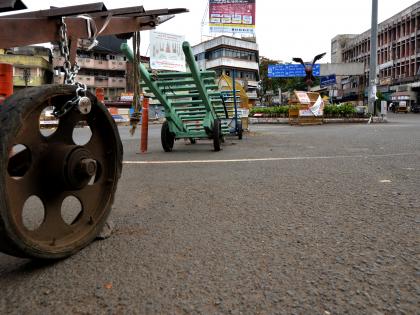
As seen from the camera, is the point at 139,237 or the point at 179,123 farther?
the point at 179,123


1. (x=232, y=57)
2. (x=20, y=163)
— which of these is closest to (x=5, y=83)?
(x=20, y=163)

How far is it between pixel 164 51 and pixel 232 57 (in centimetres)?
4547

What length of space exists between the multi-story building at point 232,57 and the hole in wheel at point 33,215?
5572 cm

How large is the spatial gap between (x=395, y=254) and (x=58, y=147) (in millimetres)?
1843

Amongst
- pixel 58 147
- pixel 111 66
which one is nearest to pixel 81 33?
pixel 58 147

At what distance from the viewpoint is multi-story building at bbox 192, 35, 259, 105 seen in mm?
59562

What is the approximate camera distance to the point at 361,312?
1466 mm

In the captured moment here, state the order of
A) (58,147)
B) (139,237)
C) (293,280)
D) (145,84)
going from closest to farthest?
1. (293,280)
2. (58,147)
3. (139,237)
4. (145,84)

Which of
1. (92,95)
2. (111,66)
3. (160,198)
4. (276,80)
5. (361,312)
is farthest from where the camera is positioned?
(276,80)

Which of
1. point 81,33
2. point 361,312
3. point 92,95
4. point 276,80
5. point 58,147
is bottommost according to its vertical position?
point 361,312

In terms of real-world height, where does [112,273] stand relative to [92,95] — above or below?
below

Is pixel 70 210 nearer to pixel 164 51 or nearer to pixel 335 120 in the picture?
pixel 164 51

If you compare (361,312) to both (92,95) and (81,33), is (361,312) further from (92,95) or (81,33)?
(81,33)

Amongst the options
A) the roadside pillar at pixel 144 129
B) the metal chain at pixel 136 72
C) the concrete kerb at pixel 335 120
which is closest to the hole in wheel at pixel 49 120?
the metal chain at pixel 136 72
